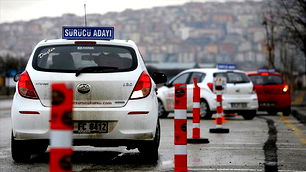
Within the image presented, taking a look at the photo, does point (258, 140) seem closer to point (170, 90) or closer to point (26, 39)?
point (170, 90)

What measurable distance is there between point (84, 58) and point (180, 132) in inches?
79.0

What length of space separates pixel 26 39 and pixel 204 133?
174990 mm

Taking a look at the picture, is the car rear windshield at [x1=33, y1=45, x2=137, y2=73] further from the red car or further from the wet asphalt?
the red car

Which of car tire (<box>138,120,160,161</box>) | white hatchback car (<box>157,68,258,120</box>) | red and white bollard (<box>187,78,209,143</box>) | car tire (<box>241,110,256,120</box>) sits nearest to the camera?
car tire (<box>138,120,160,161</box>)

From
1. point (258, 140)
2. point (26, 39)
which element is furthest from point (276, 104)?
point (26, 39)

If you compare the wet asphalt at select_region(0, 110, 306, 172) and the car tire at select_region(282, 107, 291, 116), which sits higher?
the wet asphalt at select_region(0, 110, 306, 172)

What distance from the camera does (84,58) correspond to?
33.8 feet

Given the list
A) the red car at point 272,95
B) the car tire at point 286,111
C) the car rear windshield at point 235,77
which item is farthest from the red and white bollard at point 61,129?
the car tire at point 286,111

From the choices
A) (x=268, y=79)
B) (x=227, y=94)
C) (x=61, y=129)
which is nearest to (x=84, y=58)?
(x=61, y=129)

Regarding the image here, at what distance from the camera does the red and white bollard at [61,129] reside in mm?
5133

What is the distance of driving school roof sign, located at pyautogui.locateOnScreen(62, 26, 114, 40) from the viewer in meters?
10.7

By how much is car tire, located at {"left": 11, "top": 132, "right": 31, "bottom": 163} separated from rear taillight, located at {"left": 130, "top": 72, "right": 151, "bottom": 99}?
4.77ft

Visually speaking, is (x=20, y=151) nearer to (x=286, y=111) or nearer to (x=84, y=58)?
(x=84, y=58)

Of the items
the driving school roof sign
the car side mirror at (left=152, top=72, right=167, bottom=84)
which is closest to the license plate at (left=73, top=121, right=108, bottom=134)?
the driving school roof sign
